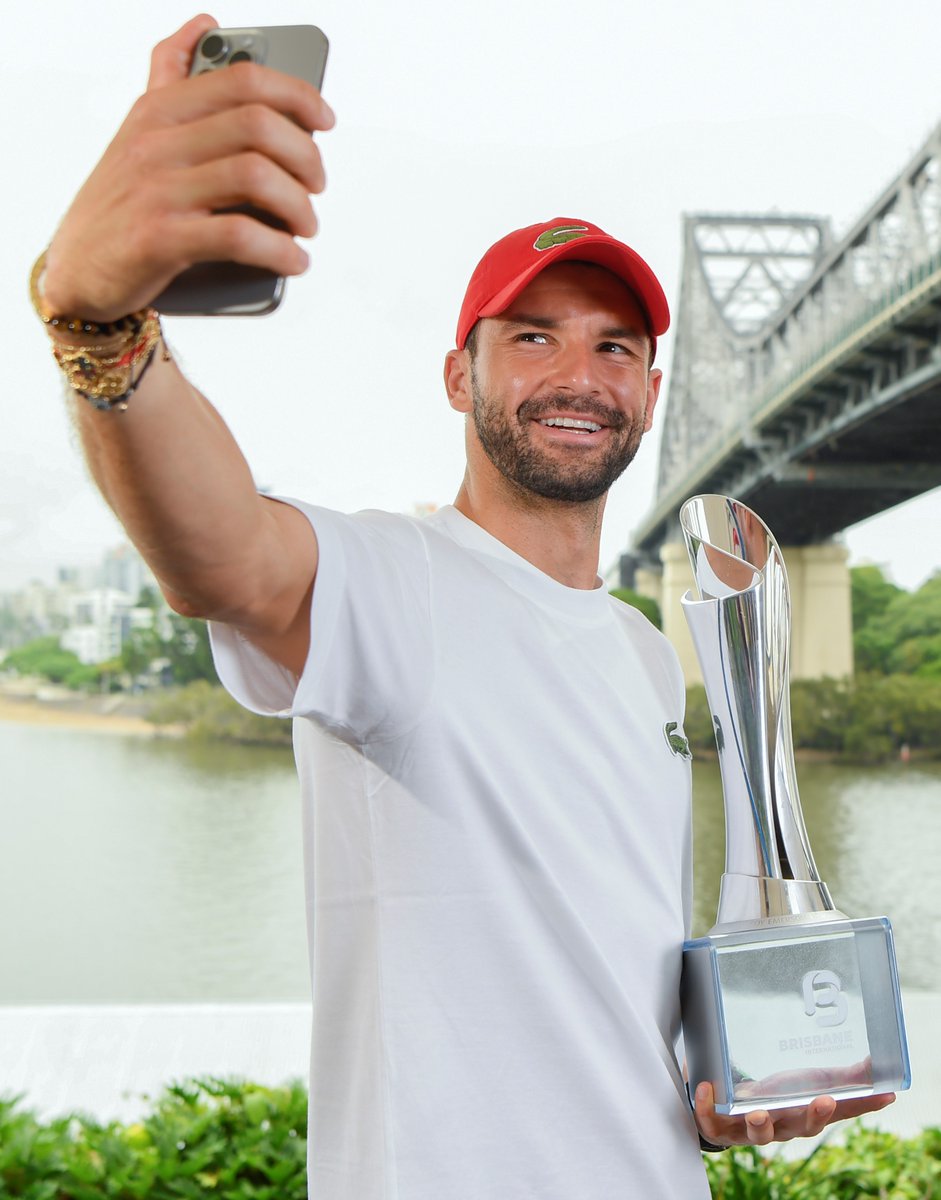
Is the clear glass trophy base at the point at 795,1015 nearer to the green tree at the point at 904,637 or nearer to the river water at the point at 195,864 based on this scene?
the river water at the point at 195,864

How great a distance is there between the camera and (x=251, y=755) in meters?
4.04

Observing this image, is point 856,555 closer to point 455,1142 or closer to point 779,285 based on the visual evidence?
point 455,1142

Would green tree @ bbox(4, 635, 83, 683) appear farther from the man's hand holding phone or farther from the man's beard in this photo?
the man's hand holding phone

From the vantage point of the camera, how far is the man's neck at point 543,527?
3.04 feet

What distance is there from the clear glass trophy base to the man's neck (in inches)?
11.8

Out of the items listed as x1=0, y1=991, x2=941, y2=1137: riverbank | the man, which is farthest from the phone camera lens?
x1=0, y1=991, x2=941, y2=1137: riverbank

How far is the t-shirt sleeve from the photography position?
26.6 inches

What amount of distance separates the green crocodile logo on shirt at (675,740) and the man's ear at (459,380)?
1.00ft

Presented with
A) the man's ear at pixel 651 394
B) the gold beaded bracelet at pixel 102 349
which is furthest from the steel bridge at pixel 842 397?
the gold beaded bracelet at pixel 102 349

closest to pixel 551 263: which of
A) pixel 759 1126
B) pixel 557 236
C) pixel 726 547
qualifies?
pixel 557 236

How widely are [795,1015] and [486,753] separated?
280mm

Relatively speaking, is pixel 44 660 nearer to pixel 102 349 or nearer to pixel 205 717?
pixel 205 717

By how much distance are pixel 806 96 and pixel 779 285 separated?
477cm

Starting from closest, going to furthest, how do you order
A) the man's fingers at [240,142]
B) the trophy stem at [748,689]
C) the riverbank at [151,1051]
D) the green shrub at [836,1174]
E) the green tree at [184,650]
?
the man's fingers at [240,142]
the trophy stem at [748,689]
the green shrub at [836,1174]
the riverbank at [151,1051]
the green tree at [184,650]
